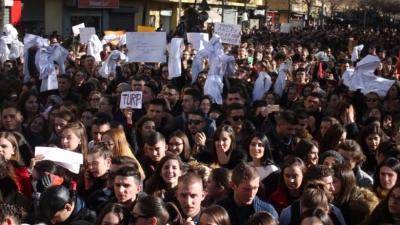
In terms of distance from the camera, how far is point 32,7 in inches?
1299

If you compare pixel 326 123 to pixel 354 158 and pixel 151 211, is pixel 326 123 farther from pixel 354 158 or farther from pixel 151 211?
pixel 151 211

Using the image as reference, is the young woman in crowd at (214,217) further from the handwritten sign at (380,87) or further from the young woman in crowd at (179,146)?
the handwritten sign at (380,87)

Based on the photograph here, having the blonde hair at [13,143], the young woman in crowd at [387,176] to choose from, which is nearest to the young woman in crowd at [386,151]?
the young woman in crowd at [387,176]

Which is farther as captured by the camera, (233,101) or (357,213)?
(233,101)

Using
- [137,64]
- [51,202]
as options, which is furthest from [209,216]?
[137,64]

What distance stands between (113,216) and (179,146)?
228 cm

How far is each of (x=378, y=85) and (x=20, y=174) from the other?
650cm

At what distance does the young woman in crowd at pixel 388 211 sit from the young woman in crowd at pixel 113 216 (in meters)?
1.65

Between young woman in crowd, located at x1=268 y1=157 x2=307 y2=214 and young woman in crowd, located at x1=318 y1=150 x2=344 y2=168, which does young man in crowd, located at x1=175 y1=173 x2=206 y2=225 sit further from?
young woman in crowd, located at x1=318 y1=150 x2=344 y2=168

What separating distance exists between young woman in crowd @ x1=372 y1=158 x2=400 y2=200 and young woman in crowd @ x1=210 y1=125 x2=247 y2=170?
1498 millimetres

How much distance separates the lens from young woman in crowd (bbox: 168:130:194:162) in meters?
7.20

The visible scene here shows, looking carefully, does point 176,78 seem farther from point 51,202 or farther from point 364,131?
point 51,202

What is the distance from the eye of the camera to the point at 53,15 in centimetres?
3397

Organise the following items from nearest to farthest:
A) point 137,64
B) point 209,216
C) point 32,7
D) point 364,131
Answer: point 209,216 < point 364,131 < point 137,64 < point 32,7
